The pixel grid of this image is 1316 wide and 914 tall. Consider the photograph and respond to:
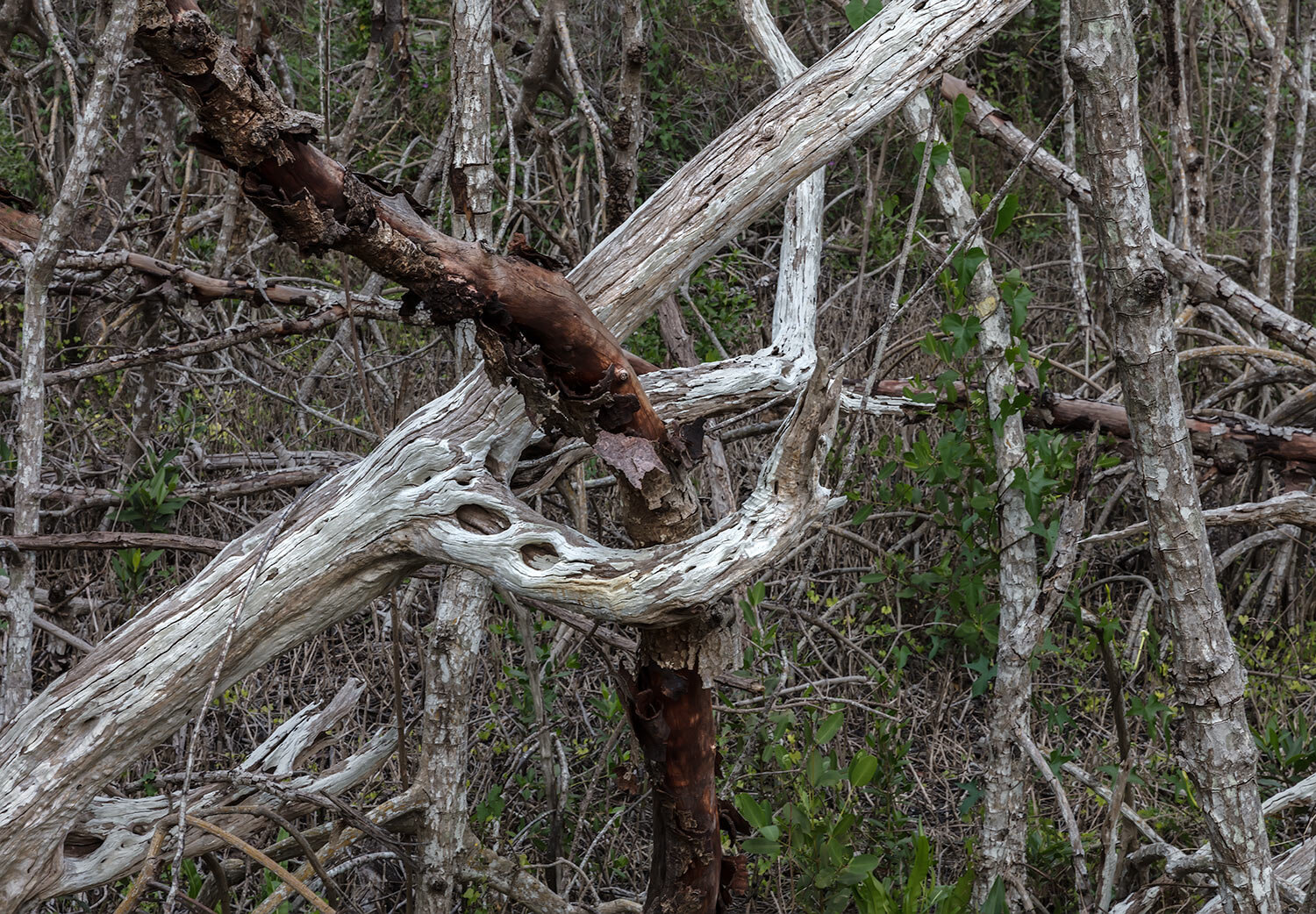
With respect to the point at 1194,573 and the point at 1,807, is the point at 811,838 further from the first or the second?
the point at 1,807

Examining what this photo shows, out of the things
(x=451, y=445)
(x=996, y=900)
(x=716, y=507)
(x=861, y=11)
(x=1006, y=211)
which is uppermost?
(x=861, y=11)

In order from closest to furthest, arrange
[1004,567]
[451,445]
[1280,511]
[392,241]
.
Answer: [392,241] < [451,445] < [1280,511] < [1004,567]

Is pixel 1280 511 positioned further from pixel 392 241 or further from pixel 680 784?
pixel 392 241

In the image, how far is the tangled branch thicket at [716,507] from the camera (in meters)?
2.52

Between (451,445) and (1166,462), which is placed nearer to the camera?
(451,445)

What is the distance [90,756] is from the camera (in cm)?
177

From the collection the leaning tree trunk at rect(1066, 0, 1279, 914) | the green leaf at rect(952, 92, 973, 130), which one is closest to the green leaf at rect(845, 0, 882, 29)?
the green leaf at rect(952, 92, 973, 130)

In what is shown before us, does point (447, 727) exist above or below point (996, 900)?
above

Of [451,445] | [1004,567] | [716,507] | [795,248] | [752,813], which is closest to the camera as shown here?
[451,445]

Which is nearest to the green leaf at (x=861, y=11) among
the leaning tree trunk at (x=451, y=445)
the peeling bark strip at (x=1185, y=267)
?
the peeling bark strip at (x=1185, y=267)

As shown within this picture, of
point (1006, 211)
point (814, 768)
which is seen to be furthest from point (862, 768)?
point (1006, 211)

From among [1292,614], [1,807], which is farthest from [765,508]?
[1292,614]

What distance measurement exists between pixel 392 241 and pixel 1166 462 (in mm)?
1527

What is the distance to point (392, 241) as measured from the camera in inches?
56.7
